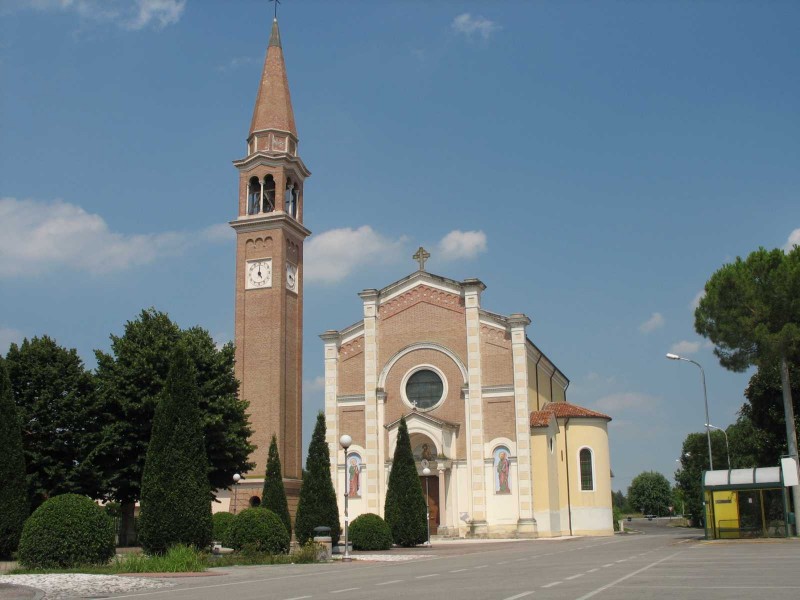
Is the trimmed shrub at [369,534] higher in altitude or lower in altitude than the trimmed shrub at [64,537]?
lower

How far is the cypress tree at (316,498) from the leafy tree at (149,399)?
4325mm

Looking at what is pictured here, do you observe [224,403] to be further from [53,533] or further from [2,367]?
[53,533]

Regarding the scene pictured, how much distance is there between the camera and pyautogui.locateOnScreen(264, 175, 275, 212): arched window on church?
49562mm

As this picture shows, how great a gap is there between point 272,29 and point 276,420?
26125mm

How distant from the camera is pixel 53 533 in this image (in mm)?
18953

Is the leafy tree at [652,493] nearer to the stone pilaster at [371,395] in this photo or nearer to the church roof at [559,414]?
the church roof at [559,414]

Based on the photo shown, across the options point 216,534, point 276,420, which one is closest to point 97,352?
point 216,534

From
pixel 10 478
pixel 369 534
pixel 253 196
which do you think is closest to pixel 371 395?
pixel 253 196

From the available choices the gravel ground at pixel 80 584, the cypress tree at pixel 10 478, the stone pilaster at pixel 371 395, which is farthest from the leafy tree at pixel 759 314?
the cypress tree at pixel 10 478

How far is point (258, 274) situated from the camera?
47.9 meters

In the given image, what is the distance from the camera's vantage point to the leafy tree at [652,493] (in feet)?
438

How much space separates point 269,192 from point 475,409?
60.6 feet

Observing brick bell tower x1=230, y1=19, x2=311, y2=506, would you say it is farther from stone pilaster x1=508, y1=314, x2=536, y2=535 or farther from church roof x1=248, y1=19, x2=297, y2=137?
stone pilaster x1=508, y1=314, x2=536, y2=535

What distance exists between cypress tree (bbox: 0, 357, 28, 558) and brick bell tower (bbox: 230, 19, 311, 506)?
833 inches
